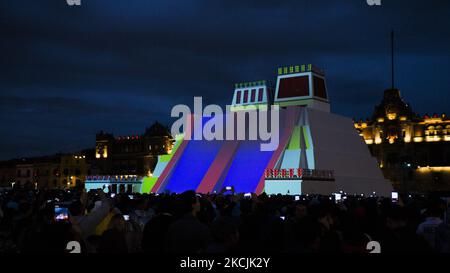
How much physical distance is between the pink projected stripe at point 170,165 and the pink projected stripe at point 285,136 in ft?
36.0

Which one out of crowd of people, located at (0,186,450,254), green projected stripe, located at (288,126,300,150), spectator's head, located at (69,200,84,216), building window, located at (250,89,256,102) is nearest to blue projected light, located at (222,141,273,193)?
green projected stripe, located at (288,126,300,150)

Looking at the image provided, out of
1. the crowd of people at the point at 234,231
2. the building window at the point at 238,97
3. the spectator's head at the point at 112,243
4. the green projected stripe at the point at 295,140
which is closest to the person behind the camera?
the crowd of people at the point at 234,231

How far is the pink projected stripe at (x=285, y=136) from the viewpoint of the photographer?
5120 cm

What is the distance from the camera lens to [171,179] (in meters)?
57.6

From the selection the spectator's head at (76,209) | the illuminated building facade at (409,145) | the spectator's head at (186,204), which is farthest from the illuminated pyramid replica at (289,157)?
the spectator's head at (186,204)

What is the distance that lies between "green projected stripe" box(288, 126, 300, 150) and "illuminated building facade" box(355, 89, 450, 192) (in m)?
23.9

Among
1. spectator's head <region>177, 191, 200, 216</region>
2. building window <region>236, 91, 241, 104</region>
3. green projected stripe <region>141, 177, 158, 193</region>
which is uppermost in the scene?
building window <region>236, 91, 241, 104</region>

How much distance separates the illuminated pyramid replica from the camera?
50.7 meters

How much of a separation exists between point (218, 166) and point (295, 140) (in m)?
7.47

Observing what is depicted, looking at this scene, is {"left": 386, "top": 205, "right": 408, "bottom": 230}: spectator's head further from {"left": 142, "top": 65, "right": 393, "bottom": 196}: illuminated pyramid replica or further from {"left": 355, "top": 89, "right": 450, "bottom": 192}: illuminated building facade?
{"left": 355, "top": 89, "right": 450, "bottom": 192}: illuminated building facade

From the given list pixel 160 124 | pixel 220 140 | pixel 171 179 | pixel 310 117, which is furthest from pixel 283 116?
pixel 160 124

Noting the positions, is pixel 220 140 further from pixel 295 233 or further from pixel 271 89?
pixel 295 233

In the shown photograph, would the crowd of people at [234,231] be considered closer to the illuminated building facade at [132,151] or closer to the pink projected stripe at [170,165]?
the pink projected stripe at [170,165]
